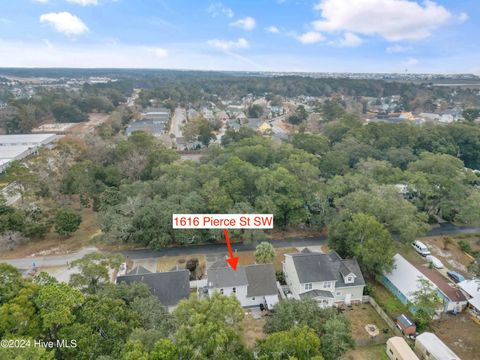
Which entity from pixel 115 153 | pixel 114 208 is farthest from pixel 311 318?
pixel 115 153

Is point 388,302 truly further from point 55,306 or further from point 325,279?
point 55,306

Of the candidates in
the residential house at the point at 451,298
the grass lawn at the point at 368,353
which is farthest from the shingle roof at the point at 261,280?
the residential house at the point at 451,298

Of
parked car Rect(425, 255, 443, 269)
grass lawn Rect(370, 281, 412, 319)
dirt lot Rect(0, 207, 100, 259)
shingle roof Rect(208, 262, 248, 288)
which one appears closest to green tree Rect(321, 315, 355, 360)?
shingle roof Rect(208, 262, 248, 288)

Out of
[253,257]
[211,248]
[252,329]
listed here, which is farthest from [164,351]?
[211,248]

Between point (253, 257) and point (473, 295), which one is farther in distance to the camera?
point (253, 257)

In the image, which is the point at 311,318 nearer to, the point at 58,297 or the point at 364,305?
the point at 364,305

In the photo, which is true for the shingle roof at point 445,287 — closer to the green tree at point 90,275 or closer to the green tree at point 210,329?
the green tree at point 210,329
